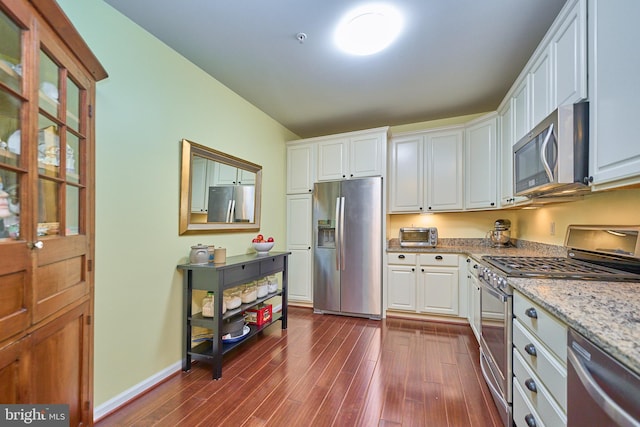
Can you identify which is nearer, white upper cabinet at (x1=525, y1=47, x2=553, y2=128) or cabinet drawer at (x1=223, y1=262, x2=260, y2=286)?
white upper cabinet at (x1=525, y1=47, x2=553, y2=128)

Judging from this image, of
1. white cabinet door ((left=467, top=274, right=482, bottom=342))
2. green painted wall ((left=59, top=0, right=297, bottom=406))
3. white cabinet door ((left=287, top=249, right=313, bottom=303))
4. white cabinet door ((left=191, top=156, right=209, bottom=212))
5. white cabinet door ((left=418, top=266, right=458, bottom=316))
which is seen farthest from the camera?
white cabinet door ((left=287, top=249, right=313, bottom=303))

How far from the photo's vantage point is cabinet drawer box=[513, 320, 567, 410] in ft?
3.29

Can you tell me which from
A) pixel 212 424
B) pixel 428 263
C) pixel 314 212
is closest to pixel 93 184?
pixel 212 424

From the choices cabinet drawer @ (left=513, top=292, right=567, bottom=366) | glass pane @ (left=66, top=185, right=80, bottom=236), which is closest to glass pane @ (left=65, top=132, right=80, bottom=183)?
glass pane @ (left=66, top=185, right=80, bottom=236)

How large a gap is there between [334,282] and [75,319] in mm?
2681

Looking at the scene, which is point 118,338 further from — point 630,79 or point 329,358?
point 630,79

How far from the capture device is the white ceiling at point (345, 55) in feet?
5.88

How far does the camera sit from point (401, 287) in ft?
11.1

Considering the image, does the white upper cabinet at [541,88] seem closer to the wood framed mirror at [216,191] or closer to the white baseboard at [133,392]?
the wood framed mirror at [216,191]

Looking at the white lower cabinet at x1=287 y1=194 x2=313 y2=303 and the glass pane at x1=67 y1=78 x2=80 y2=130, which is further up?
the glass pane at x1=67 y1=78 x2=80 y2=130

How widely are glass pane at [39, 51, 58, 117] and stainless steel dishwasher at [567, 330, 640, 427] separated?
2.14 m

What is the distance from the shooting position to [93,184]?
1519mm

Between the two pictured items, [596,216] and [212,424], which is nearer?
[212,424]

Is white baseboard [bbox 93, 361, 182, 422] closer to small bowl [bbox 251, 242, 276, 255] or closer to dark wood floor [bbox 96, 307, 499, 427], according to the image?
dark wood floor [bbox 96, 307, 499, 427]
